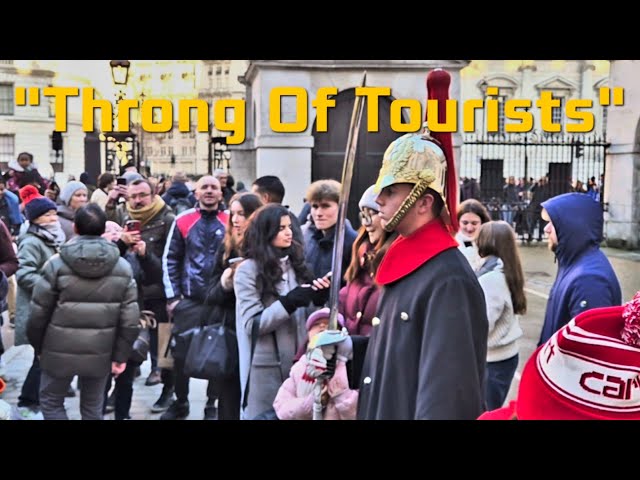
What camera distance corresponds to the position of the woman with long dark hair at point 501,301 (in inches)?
134

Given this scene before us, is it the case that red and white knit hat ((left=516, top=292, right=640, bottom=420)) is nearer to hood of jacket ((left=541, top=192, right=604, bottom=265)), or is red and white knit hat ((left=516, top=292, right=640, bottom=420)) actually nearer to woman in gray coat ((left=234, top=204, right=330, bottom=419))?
hood of jacket ((left=541, top=192, right=604, bottom=265))

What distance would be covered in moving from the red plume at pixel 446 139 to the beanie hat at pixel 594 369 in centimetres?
90

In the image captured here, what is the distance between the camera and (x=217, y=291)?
3617mm

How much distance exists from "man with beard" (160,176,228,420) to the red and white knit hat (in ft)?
9.62

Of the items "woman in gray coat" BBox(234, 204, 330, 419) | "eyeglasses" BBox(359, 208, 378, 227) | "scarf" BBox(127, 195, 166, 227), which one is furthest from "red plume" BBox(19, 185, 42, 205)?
"eyeglasses" BBox(359, 208, 378, 227)

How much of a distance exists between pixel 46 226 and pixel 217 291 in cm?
114

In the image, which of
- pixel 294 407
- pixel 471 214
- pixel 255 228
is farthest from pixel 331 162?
pixel 294 407

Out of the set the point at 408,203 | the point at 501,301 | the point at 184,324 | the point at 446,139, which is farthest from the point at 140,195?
the point at 408,203

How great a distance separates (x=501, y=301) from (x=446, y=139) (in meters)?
1.35

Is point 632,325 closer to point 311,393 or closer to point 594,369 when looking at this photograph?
point 594,369

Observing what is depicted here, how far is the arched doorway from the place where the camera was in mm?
3797

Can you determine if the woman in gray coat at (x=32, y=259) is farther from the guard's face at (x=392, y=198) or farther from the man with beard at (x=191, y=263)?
the guard's face at (x=392, y=198)

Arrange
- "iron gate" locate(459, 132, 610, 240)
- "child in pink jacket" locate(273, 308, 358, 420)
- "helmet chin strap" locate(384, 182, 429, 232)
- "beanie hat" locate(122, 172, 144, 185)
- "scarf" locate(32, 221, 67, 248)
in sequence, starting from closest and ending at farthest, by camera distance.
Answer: "helmet chin strap" locate(384, 182, 429, 232) → "child in pink jacket" locate(273, 308, 358, 420) → "scarf" locate(32, 221, 67, 248) → "beanie hat" locate(122, 172, 144, 185) → "iron gate" locate(459, 132, 610, 240)

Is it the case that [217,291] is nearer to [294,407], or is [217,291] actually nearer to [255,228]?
[255,228]
